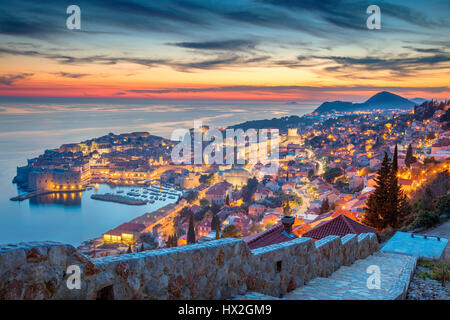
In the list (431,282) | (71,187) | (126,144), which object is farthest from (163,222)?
(126,144)

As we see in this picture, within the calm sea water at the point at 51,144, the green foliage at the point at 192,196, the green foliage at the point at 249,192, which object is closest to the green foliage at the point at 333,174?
the green foliage at the point at 249,192

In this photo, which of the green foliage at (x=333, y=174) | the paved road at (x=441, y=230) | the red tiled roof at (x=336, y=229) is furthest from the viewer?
the green foliage at (x=333, y=174)

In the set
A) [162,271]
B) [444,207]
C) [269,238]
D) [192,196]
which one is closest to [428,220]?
[444,207]

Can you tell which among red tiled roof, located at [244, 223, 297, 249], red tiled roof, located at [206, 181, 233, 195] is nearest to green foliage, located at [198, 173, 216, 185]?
red tiled roof, located at [206, 181, 233, 195]

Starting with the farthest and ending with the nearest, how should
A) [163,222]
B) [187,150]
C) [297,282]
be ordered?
[187,150], [163,222], [297,282]

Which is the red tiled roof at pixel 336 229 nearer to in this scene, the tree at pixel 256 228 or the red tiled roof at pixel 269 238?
the red tiled roof at pixel 269 238
